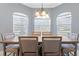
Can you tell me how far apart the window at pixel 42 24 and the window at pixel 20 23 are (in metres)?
0.57

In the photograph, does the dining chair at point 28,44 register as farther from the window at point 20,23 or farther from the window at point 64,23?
the window at point 64,23

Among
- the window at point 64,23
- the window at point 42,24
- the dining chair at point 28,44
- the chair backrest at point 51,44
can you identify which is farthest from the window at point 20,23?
the chair backrest at point 51,44

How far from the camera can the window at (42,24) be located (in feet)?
25.4

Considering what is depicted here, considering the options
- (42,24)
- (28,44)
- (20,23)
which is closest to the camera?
(28,44)

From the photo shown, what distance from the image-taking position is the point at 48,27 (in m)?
7.73

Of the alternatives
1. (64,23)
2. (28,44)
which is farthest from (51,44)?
(64,23)

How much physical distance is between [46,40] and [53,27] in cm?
404

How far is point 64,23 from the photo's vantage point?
7.25 metres

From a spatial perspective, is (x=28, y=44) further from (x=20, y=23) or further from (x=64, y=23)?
(x=64, y=23)

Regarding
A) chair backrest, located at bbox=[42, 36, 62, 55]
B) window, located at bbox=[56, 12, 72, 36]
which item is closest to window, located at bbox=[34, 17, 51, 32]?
window, located at bbox=[56, 12, 72, 36]

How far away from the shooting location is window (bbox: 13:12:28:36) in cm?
678

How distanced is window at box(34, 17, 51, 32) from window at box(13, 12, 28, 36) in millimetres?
574

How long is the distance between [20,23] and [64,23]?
2.18 metres

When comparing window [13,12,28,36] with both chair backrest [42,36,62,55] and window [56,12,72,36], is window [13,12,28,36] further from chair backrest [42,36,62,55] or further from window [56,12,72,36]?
chair backrest [42,36,62,55]
